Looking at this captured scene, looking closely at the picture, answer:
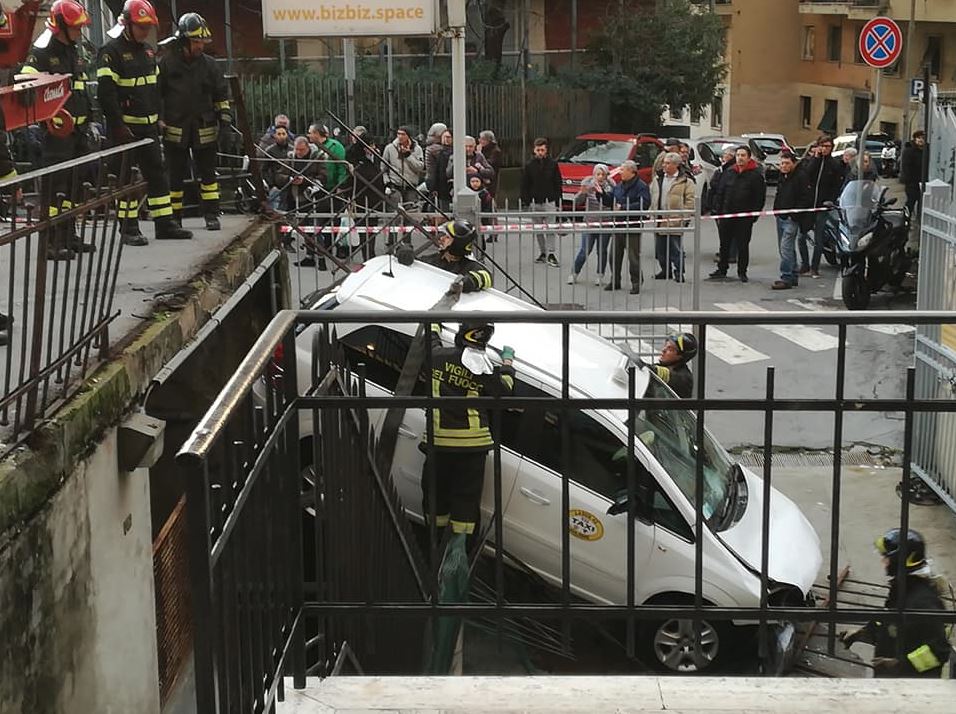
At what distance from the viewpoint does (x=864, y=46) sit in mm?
18547

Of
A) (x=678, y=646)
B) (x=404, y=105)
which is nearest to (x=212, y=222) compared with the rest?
(x=678, y=646)

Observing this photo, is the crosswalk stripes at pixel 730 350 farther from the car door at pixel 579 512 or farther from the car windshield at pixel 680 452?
the car door at pixel 579 512

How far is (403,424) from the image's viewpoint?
664 centimetres

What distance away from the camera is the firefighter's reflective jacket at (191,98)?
9.23 meters

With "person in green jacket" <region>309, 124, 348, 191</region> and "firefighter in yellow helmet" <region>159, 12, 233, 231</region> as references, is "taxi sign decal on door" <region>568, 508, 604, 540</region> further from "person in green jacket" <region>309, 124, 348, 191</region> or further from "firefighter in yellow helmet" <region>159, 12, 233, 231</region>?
"person in green jacket" <region>309, 124, 348, 191</region>

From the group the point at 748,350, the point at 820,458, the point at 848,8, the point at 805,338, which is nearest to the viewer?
the point at 820,458

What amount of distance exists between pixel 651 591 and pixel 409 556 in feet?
6.35

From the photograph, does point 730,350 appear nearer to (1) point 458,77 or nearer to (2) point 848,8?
(1) point 458,77

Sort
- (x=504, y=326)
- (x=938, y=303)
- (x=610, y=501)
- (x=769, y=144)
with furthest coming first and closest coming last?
(x=769, y=144)
(x=938, y=303)
(x=504, y=326)
(x=610, y=501)

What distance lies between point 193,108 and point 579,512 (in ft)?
14.6

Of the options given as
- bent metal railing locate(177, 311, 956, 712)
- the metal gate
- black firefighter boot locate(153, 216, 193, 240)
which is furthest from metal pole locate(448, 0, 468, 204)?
bent metal railing locate(177, 311, 956, 712)

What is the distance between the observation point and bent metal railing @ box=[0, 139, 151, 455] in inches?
170

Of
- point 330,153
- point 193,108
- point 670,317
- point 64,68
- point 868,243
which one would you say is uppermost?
point 64,68

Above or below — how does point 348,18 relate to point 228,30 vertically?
below
